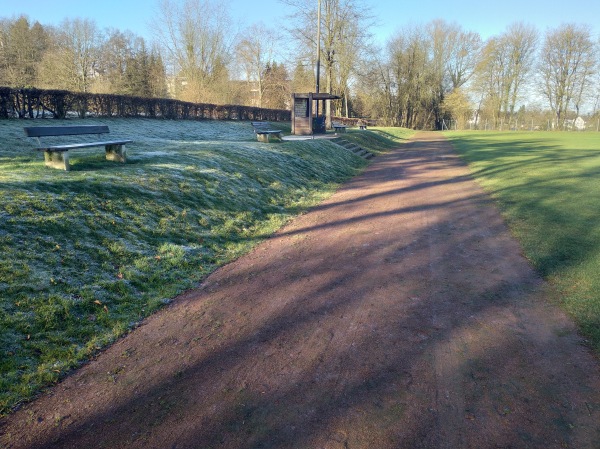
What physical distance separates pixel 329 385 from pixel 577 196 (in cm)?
974

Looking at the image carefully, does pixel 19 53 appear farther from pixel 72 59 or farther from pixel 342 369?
pixel 342 369

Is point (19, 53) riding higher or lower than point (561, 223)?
higher

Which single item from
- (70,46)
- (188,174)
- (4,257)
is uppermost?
(70,46)

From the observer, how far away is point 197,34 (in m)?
36.8

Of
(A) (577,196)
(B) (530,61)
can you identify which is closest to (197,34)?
(A) (577,196)

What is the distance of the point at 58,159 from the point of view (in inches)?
289

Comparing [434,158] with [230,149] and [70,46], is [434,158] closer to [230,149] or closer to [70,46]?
[230,149]

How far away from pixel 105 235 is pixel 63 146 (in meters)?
2.74

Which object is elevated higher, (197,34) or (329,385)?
(197,34)

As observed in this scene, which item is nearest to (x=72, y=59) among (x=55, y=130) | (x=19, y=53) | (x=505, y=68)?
(x=19, y=53)

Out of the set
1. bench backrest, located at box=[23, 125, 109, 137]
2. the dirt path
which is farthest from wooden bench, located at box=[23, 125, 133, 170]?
the dirt path

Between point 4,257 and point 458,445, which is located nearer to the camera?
point 458,445

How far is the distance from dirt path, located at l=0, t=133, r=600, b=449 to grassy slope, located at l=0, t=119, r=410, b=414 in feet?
1.27

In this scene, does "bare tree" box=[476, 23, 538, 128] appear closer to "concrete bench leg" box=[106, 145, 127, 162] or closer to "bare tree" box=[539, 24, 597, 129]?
"bare tree" box=[539, 24, 597, 129]
